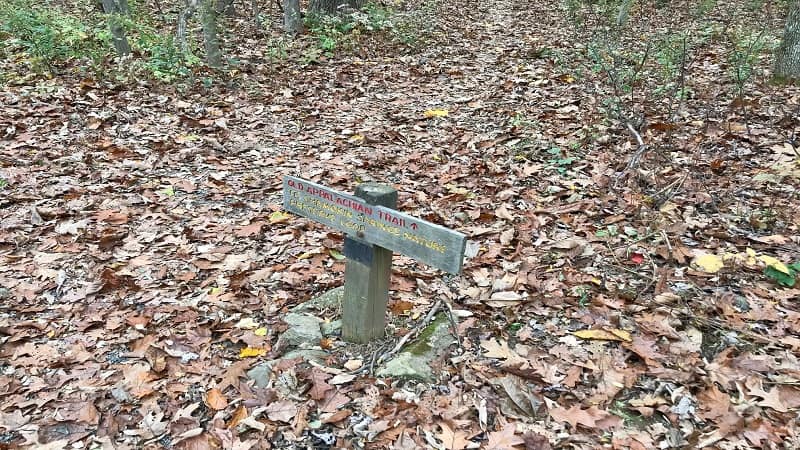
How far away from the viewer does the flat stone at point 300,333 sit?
3.56 meters

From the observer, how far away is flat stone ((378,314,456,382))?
3193 millimetres

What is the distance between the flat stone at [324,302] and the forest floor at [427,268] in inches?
5.3

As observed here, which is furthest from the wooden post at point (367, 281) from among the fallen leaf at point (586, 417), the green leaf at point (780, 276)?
the green leaf at point (780, 276)

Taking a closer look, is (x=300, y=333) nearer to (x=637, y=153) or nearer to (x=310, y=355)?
(x=310, y=355)

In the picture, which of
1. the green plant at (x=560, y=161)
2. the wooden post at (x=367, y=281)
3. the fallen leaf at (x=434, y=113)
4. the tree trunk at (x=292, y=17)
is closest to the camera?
the wooden post at (x=367, y=281)

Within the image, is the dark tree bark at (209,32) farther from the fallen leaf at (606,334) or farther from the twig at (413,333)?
the fallen leaf at (606,334)

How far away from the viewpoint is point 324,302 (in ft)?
13.1

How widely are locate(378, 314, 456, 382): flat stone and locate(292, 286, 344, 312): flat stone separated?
2.44 feet

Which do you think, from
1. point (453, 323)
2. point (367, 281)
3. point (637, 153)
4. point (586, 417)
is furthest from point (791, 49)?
point (367, 281)

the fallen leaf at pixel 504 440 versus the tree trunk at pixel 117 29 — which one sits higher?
the tree trunk at pixel 117 29

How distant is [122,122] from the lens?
7.31 meters

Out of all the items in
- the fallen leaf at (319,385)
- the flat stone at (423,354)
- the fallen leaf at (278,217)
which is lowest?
the fallen leaf at (319,385)

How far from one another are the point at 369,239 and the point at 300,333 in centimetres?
98

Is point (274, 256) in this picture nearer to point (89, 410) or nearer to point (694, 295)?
point (89, 410)
